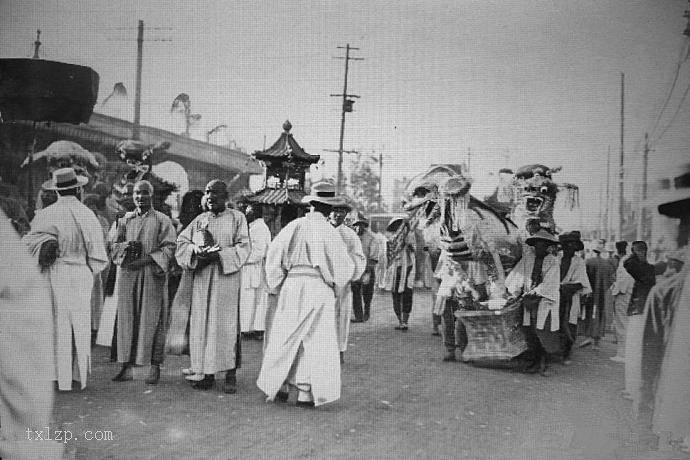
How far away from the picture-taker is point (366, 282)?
502cm

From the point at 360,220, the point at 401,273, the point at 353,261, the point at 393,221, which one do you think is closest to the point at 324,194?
the point at 353,261

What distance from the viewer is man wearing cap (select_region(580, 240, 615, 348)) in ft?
10.0

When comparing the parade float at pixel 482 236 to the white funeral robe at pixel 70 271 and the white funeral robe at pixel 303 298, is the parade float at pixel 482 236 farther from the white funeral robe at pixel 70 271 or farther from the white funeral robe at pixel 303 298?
the white funeral robe at pixel 70 271

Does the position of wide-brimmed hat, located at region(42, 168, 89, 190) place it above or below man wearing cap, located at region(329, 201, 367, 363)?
above

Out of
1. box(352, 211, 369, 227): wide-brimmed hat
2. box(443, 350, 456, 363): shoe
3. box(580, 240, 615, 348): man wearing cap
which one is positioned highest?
box(352, 211, 369, 227): wide-brimmed hat

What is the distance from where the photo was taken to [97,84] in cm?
306

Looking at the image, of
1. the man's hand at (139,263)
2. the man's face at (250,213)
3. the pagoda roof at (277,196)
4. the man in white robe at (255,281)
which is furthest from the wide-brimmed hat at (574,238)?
the man's hand at (139,263)

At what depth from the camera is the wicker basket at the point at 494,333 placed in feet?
12.5

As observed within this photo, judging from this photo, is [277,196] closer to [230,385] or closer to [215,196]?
[215,196]

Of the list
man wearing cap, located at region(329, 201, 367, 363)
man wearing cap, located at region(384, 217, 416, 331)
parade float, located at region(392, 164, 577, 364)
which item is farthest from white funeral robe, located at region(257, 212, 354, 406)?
man wearing cap, located at region(384, 217, 416, 331)

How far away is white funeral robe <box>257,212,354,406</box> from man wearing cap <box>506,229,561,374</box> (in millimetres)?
1168

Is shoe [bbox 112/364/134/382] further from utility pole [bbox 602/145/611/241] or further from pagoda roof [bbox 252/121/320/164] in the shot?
utility pole [bbox 602/145/611/241]

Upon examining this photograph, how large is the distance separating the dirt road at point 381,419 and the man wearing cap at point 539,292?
27 centimetres

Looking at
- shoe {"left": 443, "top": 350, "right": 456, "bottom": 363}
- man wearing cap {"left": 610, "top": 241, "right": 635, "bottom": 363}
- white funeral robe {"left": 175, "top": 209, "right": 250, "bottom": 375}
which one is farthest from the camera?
shoe {"left": 443, "top": 350, "right": 456, "bottom": 363}
